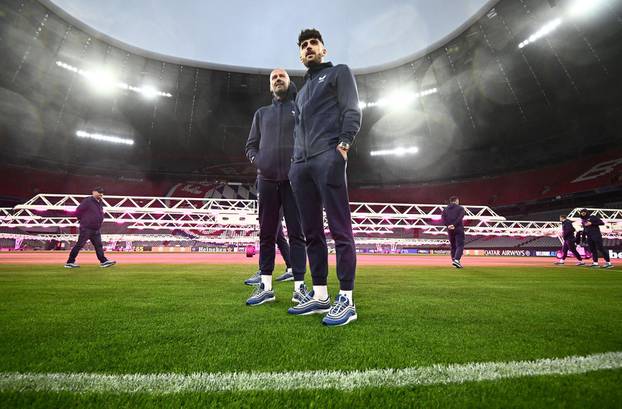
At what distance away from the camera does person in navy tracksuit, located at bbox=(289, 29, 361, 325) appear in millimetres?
2354

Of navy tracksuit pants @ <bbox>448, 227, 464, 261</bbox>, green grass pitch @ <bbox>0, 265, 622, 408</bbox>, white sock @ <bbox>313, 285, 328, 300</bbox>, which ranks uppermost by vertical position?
navy tracksuit pants @ <bbox>448, 227, 464, 261</bbox>

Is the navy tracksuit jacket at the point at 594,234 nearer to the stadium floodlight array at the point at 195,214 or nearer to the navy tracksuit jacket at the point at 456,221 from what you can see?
the navy tracksuit jacket at the point at 456,221

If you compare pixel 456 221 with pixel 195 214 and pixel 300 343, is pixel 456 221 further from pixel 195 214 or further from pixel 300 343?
pixel 195 214

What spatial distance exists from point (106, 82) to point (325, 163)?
98.7ft

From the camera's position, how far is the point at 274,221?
121 inches

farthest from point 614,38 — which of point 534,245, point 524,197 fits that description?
point 534,245

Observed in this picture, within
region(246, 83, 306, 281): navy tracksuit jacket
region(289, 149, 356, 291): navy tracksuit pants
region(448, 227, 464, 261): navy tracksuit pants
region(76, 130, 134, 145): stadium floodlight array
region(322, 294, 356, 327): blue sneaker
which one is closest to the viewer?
region(322, 294, 356, 327): blue sneaker

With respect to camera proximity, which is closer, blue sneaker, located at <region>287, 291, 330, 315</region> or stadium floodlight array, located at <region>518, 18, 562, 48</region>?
blue sneaker, located at <region>287, 291, 330, 315</region>

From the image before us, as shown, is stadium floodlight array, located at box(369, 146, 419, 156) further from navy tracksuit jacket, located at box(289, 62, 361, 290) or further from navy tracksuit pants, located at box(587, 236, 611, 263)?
navy tracksuit jacket, located at box(289, 62, 361, 290)

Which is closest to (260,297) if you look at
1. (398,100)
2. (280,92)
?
(280,92)

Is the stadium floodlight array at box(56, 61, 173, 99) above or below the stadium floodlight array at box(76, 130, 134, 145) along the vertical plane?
above

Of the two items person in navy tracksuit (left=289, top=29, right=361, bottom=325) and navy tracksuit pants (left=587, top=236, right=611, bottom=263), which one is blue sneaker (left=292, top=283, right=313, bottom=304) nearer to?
person in navy tracksuit (left=289, top=29, right=361, bottom=325)

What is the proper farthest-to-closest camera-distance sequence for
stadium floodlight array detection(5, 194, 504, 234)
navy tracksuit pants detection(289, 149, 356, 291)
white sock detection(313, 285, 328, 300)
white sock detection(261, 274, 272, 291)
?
stadium floodlight array detection(5, 194, 504, 234) → white sock detection(261, 274, 272, 291) → white sock detection(313, 285, 328, 300) → navy tracksuit pants detection(289, 149, 356, 291)

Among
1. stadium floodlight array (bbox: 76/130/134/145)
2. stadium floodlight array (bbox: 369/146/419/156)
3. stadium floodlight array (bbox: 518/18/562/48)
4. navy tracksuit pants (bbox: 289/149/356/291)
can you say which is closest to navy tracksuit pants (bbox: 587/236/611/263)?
navy tracksuit pants (bbox: 289/149/356/291)
